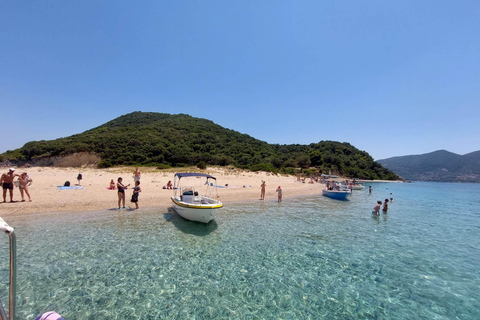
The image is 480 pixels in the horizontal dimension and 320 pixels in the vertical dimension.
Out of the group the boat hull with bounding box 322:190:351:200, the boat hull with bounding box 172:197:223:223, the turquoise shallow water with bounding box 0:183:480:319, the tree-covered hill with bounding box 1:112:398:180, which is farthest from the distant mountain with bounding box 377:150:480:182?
the boat hull with bounding box 172:197:223:223

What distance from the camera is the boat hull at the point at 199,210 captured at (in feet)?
37.0

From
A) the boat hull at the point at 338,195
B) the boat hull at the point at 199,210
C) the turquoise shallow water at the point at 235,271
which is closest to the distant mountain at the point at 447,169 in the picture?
the boat hull at the point at 338,195

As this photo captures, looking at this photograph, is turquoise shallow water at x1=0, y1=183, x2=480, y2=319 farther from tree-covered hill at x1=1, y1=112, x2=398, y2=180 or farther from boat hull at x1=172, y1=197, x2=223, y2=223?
tree-covered hill at x1=1, y1=112, x2=398, y2=180

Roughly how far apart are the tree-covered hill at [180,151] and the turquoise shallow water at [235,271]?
36284 mm

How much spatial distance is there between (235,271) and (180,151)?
5279 centimetres

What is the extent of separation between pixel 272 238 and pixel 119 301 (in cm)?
697

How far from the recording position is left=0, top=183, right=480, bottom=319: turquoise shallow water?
5.50 metres

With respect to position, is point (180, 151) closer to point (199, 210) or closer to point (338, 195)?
point (338, 195)

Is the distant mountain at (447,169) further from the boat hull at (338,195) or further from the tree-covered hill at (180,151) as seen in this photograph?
the boat hull at (338,195)

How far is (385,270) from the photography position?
785cm

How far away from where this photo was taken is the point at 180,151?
188ft

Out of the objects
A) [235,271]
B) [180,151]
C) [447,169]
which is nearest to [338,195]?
[235,271]

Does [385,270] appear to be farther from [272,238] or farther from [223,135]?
[223,135]

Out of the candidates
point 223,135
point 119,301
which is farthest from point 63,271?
point 223,135
